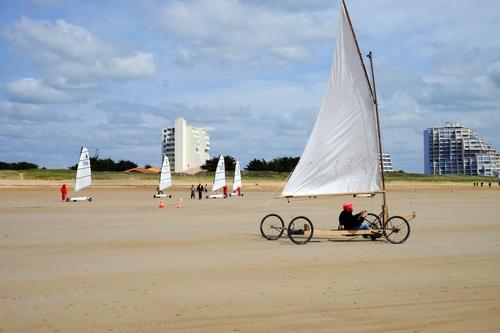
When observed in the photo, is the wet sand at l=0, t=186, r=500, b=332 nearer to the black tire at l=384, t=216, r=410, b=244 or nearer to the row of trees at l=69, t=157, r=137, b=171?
the black tire at l=384, t=216, r=410, b=244

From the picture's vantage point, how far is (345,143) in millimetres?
15500

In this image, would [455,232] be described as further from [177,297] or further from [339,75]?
[177,297]

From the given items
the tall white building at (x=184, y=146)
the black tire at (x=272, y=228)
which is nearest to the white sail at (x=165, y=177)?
the black tire at (x=272, y=228)

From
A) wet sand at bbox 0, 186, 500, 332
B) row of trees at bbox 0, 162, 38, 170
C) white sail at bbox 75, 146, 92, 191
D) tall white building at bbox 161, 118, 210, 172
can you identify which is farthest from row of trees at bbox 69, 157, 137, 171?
wet sand at bbox 0, 186, 500, 332

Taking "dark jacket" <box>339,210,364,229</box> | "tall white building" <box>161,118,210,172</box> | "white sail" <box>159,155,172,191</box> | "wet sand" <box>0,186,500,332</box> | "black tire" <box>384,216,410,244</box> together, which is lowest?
"wet sand" <box>0,186,500,332</box>

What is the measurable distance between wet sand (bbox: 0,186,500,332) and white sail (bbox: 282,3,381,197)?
1.61 metres

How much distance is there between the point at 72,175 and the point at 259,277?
71673 mm

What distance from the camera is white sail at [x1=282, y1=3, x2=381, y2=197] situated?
15.3m

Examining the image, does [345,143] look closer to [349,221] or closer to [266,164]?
[349,221]

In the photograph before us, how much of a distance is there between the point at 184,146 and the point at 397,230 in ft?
505

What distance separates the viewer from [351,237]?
15414 millimetres

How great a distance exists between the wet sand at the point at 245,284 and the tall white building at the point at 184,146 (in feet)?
486

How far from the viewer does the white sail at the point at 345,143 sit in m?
15.3

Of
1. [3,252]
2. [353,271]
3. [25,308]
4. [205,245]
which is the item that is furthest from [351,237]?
[25,308]
